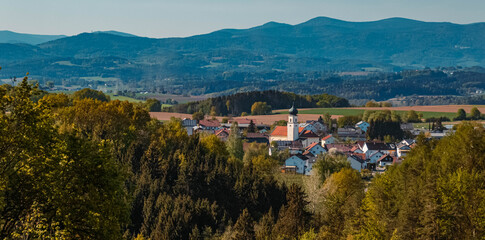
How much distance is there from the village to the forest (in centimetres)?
1716

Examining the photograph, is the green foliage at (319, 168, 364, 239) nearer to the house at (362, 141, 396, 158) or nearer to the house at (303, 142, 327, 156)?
the house at (362, 141, 396, 158)

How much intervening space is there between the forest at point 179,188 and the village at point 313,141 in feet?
56.3

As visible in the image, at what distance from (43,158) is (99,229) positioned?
2256 mm

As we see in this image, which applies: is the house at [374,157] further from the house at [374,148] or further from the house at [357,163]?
the house at [357,163]

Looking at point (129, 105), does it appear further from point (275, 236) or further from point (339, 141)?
point (339, 141)

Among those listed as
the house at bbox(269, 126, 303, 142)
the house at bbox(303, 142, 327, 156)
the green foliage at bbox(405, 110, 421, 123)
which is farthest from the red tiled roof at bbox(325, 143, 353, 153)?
the green foliage at bbox(405, 110, 421, 123)

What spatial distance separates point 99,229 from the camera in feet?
63.9

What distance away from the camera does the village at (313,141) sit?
4584 inches

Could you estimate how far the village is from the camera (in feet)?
382

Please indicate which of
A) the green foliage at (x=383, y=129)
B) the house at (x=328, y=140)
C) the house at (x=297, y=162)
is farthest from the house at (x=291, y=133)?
the house at (x=297, y=162)

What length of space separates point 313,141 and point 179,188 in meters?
91.2

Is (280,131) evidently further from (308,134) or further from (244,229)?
(244,229)

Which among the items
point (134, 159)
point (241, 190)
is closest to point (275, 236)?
point (241, 190)

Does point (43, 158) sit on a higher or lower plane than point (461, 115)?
higher
